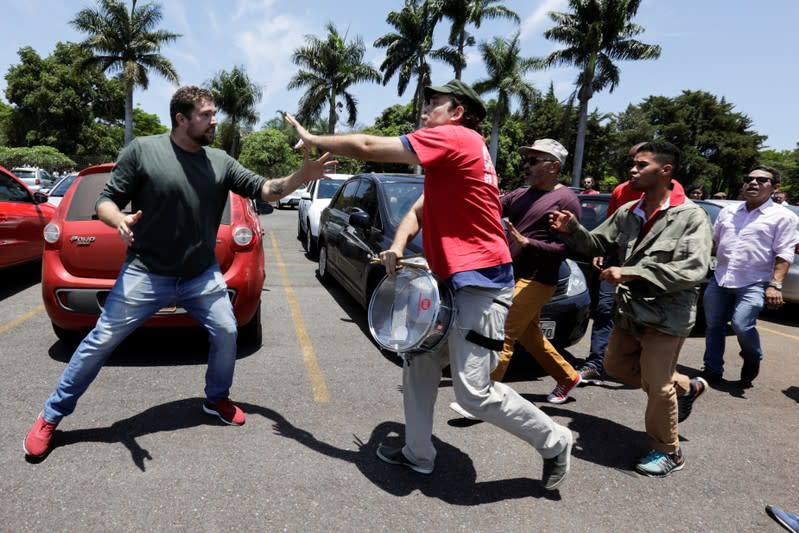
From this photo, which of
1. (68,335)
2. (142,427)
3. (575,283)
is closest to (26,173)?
(68,335)

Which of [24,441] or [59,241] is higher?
[59,241]

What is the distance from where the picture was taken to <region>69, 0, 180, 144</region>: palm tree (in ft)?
105

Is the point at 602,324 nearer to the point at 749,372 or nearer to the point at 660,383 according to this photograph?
the point at 749,372

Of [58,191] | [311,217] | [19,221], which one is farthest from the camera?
[58,191]

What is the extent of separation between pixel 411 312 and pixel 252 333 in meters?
2.49

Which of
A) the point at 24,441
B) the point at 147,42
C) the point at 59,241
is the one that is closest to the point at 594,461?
the point at 24,441

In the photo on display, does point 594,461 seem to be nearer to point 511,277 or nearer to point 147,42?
point 511,277

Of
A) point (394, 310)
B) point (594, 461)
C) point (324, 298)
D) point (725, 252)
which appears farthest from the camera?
point (324, 298)

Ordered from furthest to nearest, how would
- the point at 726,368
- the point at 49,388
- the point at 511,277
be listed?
the point at 726,368 → the point at 49,388 → the point at 511,277

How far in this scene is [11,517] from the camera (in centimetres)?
225

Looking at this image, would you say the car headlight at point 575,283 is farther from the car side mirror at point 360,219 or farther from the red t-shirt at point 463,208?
the red t-shirt at point 463,208

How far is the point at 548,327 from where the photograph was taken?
428 centimetres

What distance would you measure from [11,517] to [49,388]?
1.53 m

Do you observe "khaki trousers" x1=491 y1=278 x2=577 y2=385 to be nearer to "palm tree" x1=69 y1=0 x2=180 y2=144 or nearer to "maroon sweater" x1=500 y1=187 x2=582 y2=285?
"maroon sweater" x1=500 y1=187 x2=582 y2=285
